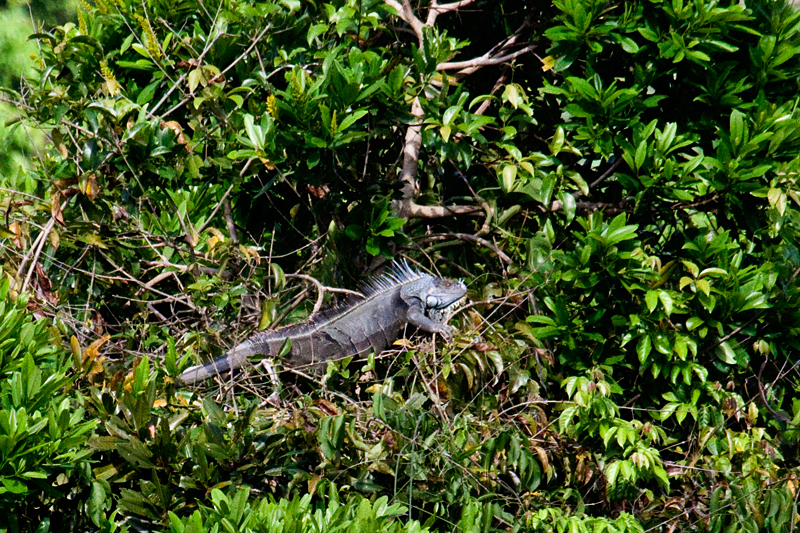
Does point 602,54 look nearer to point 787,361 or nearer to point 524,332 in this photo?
point 524,332

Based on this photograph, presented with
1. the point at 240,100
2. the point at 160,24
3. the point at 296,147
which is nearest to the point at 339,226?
the point at 296,147

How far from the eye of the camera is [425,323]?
3.54 m

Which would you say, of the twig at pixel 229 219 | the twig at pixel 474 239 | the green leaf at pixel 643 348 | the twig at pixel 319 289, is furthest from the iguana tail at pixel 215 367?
the green leaf at pixel 643 348

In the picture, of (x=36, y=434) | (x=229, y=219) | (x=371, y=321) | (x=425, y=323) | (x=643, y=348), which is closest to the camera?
(x=36, y=434)

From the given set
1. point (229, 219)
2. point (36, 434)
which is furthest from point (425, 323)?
point (36, 434)

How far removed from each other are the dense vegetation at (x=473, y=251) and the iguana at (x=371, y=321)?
0.11 metres

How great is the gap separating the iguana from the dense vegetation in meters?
0.11

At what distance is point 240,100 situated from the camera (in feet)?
11.7

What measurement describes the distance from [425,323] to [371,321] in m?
0.29

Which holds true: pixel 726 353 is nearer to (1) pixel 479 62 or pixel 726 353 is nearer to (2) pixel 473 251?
(2) pixel 473 251

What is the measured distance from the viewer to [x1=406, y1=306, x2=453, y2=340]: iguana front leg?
3.50 metres

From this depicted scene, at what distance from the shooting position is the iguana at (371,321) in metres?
3.58

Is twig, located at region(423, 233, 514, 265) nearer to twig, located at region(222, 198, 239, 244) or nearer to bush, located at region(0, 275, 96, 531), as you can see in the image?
twig, located at region(222, 198, 239, 244)

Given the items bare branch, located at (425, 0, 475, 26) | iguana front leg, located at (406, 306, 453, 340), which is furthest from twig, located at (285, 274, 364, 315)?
bare branch, located at (425, 0, 475, 26)
